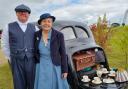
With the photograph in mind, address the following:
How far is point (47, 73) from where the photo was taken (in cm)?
674

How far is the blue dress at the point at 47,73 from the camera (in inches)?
260

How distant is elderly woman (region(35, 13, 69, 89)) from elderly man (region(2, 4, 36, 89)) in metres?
0.13

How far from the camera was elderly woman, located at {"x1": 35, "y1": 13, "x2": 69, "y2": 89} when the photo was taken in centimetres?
657

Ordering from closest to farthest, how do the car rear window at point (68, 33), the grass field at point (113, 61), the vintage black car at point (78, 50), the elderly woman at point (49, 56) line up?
1. the elderly woman at point (49, 56)
2. the vintage black car at point (78, 50)
3. the car rear window at point (68, 33)
4. the grass field at point (113, 61)

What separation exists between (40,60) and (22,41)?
458 mm

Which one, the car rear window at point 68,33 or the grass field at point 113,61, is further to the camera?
the grass field at point 113,61

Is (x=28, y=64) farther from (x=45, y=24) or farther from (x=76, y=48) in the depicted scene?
(x=76, y=48)

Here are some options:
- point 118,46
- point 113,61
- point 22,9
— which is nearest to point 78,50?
point 22,9

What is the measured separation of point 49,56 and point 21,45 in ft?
1.74

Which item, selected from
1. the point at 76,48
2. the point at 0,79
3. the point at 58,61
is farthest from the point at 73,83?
the point at 0,79

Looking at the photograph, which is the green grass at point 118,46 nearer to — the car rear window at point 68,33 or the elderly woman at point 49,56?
the car rear window at point 68,33

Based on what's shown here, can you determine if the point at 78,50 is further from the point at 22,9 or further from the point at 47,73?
the point at 22,9

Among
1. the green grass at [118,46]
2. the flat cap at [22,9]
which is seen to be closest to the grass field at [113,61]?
the green grass at [118,46]

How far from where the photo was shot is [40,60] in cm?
670
